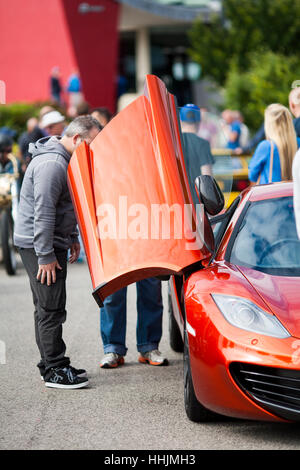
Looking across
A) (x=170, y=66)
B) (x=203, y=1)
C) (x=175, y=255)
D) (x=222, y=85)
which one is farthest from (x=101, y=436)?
(x=170, y=66)

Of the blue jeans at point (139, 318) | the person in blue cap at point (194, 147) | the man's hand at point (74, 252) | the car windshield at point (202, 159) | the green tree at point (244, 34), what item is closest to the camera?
the man's hand at point (74, 252)

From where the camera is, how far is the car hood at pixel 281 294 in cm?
447

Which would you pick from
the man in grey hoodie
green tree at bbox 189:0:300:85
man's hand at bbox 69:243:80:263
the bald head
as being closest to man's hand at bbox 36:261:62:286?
the man in grey hoodie

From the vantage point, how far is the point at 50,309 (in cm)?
575

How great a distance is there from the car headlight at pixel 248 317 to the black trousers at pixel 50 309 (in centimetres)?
147

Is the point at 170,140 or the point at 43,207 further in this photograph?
the point at 43,207

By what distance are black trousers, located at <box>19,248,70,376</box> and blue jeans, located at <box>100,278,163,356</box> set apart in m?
0.60

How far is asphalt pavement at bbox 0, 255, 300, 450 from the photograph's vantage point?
452 centimetres

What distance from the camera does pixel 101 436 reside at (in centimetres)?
464

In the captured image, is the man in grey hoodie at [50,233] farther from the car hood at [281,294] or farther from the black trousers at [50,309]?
the car hood at [281,294]

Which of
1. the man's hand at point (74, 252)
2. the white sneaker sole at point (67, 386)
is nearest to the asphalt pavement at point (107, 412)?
the white sneaker sole at point (67, 386)

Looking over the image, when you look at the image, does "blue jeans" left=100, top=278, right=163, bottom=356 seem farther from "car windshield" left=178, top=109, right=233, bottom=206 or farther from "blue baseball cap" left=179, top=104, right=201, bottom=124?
"blue baseball cap" left=179, top=104, right=201, bottom=124

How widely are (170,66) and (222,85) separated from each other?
22951 millimetres
